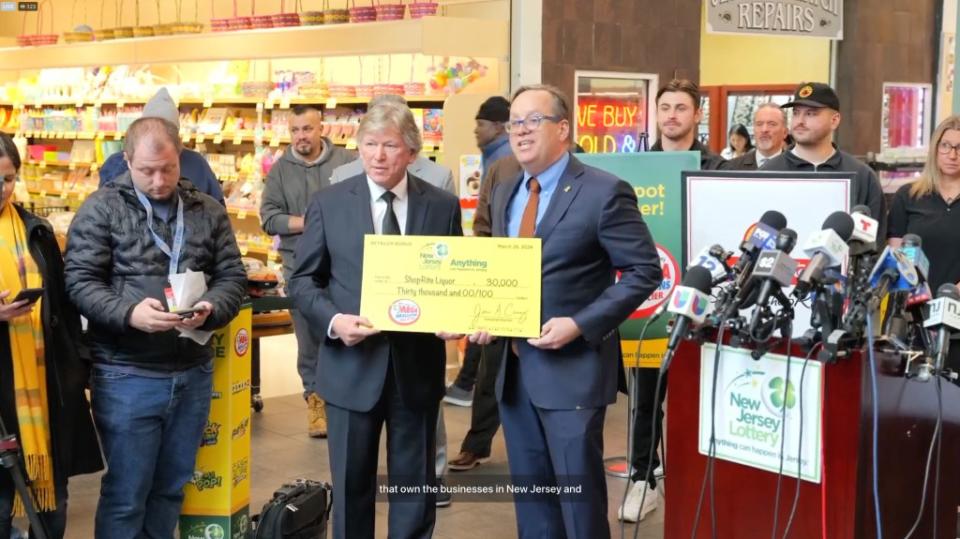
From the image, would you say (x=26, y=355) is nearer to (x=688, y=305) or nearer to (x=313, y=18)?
(x=688, y=305)

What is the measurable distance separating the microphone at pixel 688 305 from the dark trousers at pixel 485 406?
2.42 m

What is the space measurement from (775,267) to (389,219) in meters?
1.33

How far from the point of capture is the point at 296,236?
592 cm

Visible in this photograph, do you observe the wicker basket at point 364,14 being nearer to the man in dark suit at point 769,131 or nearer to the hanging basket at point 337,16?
the hanging basket at point 337,16

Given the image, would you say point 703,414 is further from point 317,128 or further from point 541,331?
point 317,128

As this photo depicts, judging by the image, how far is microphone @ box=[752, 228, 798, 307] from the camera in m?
2.69

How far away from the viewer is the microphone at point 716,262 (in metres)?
2.96

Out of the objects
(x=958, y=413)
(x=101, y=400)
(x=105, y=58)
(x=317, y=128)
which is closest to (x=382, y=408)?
(x=101, y=400)

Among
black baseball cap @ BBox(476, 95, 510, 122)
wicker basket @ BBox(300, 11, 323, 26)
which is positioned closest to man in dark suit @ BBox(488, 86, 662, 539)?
black baseball cap @ BBox(476, 95, 510, 122)

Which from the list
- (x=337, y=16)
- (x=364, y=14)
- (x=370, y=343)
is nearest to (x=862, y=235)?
(x=370, y=343)

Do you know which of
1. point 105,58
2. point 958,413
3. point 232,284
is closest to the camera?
point 958,413

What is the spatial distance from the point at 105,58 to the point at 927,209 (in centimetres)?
817

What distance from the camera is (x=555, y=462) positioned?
11.0 ft
